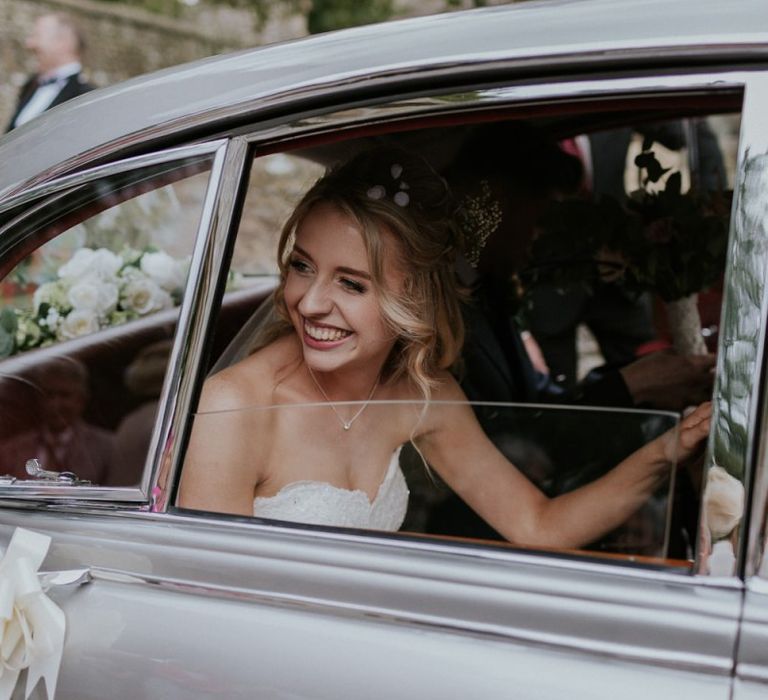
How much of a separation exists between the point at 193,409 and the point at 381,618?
0.43 metres

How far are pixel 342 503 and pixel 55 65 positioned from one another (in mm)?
5260

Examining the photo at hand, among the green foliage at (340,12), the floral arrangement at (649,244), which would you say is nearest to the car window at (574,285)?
the floral arrangement at (649,244)

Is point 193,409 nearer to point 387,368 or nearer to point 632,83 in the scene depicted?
point 387,368

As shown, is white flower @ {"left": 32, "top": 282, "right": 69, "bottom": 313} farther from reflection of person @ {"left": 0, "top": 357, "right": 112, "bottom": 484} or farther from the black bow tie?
the black bow tie

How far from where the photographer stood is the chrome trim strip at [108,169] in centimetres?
144

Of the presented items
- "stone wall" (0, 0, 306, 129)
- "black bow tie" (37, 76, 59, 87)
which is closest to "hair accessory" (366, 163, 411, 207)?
"black bow tie" (37, 76, 59, 87)

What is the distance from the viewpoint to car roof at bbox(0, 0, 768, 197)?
47.8 inches

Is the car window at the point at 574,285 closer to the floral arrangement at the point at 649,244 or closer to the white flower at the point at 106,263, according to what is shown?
the floral arrangement at the point at 649,244

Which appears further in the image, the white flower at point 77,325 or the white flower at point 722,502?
the white flower at point 77,325

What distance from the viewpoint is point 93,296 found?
2.69 m

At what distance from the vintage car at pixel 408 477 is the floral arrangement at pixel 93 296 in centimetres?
26

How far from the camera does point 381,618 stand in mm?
1266

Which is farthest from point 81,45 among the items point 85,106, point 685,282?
point 85,106

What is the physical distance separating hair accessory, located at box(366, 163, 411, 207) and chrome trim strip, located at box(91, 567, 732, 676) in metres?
0.90
